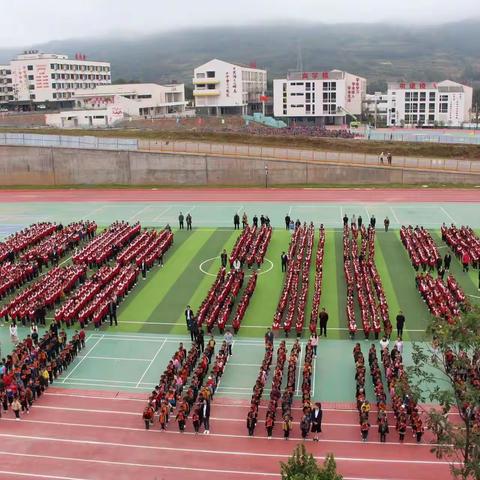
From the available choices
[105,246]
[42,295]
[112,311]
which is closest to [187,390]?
[112,311]

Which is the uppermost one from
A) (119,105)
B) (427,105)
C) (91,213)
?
(119,105)

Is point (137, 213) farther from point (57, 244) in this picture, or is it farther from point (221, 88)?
point (221, 88)

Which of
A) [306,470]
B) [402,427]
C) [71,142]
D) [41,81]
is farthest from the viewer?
[41,81]

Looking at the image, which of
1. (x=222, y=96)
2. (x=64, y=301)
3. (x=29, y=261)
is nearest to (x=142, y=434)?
(x=64, y=301)

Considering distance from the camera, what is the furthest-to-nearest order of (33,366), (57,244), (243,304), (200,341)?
(57,244), (243,304), (200,341), (33,366)

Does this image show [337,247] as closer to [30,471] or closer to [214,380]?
[214,380]

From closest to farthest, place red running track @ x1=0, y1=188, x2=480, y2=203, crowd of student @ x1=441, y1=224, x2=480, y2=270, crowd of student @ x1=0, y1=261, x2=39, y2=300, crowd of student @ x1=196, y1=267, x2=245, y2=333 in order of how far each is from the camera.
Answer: crowd of student @ x1=196, y1=267, x2=245, y2=333
crowd of student @ x1=0, y1=261, x2=39, y2=300
crowd of student @ x1=441, y1=224, x2=480, y2=270
red running track @ x1=0, y1=188, x2=480, y2=203

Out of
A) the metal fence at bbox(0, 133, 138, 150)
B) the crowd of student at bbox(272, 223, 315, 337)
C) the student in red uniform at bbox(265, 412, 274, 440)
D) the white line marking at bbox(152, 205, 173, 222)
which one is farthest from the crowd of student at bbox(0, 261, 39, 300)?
the metal fence at bbox(0, 133, 138, 150)

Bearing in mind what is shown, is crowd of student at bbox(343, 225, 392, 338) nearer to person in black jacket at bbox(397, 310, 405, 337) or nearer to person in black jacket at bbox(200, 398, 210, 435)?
person in black jacket at bbox(397, 310, 405, 337)
